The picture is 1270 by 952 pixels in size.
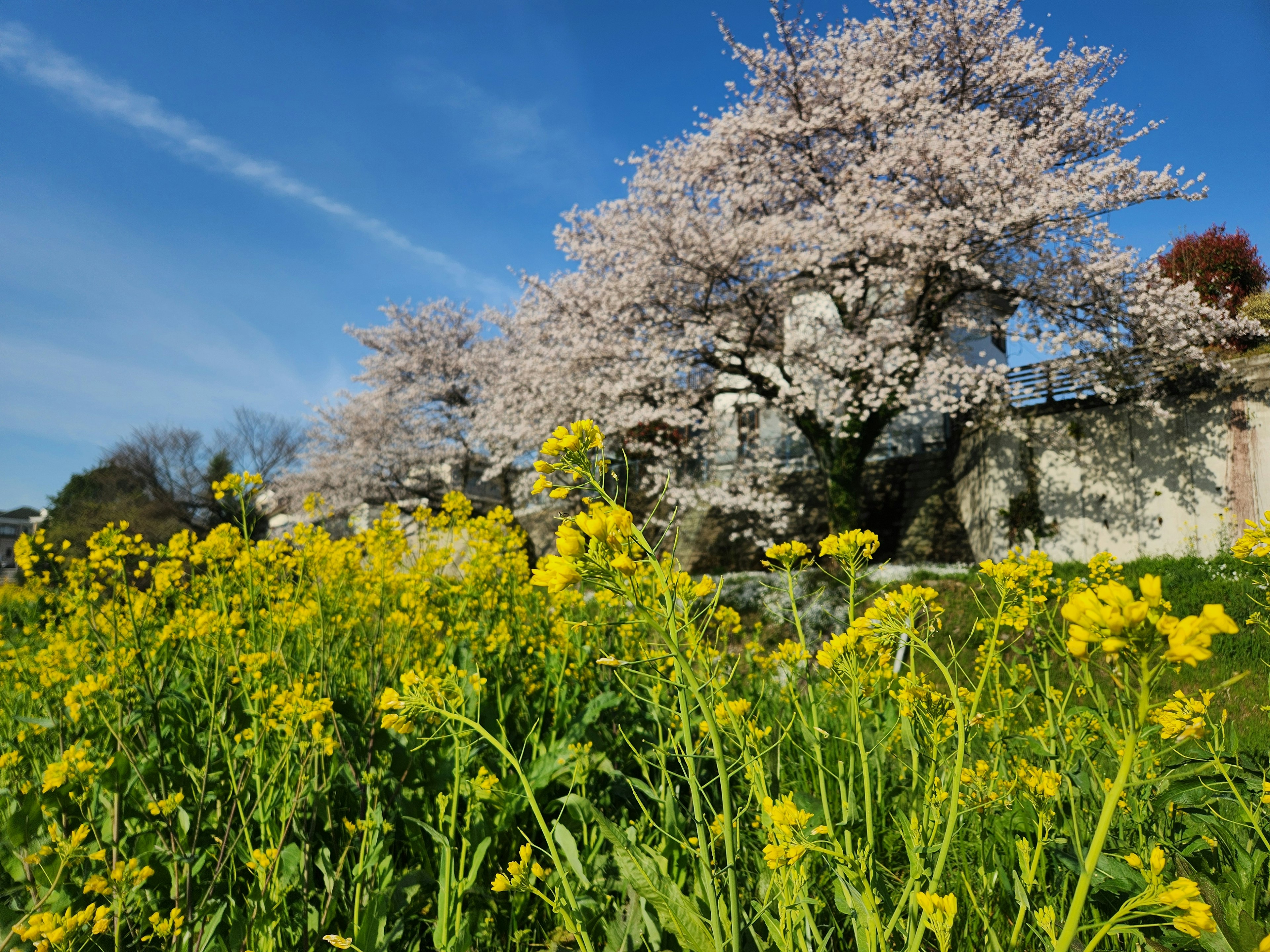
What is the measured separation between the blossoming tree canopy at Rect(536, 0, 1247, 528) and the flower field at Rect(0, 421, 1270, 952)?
808 cm

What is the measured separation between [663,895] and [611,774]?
3.44 feet

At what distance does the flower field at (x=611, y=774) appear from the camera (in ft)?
2.95

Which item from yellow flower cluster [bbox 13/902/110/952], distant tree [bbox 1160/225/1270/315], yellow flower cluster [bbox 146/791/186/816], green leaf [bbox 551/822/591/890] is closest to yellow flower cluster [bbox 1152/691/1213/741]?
green leaf [bbox 551/822/591/890]

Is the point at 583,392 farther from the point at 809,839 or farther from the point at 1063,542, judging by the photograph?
the point at 809,839

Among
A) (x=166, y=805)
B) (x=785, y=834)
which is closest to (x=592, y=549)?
(x=785, y=834)

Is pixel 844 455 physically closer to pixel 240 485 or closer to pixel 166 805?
pixel 240 485

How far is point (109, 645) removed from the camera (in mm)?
2555

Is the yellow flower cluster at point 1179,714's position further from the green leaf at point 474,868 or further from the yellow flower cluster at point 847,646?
the green leaf at point 474,868

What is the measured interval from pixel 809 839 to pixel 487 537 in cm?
237

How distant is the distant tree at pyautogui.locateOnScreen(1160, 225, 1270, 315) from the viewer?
36.2ft

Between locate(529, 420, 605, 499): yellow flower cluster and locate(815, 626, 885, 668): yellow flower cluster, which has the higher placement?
locate(529, 420, 605, 499): yellow flower cluster

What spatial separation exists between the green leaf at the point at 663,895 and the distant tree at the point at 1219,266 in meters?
13.7

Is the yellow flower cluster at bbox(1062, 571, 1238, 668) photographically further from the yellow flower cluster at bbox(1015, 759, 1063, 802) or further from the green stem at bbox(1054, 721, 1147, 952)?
the yellow flower cluster at bbox(1015, 759, 1063, 802)

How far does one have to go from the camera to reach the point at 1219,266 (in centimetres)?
1134
